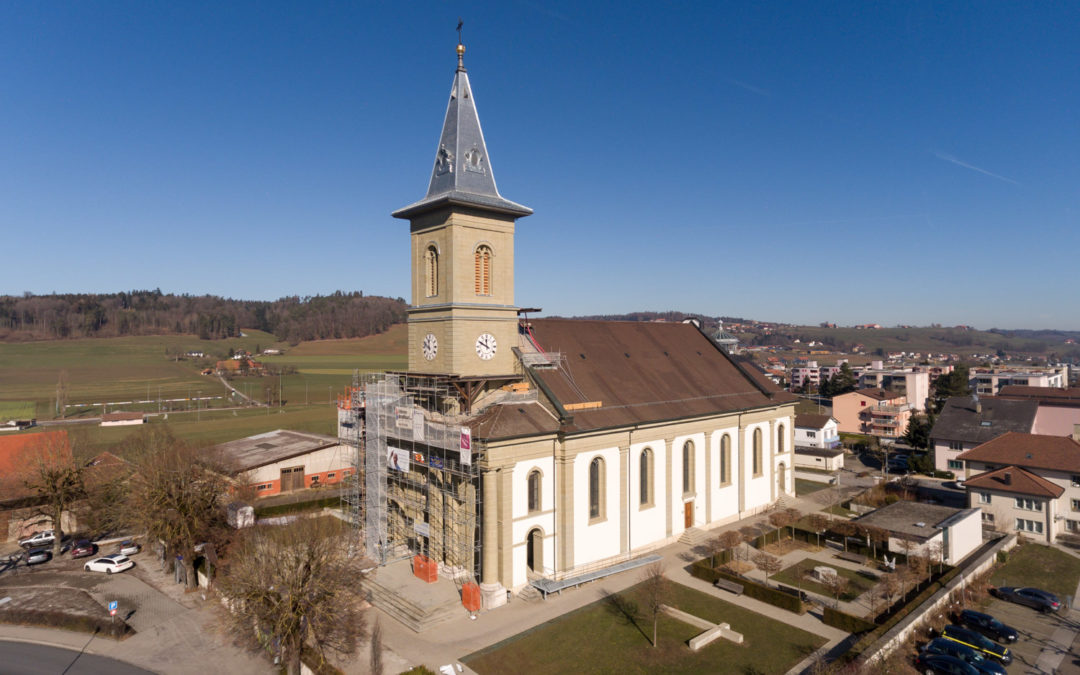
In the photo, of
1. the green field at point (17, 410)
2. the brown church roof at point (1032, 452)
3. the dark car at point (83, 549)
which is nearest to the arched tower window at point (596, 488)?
the brown church roof at point (1032, 452)

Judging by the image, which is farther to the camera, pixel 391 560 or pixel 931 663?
pixel 391 560

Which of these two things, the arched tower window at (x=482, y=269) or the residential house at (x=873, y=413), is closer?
the arched tower window at (x=482, y=269)

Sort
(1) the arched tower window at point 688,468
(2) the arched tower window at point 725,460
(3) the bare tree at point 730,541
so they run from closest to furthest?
(3) the bare tree at point 730,541 < (1) the arched tower window at point 688,468 < (2) the arched tower window at point 725,460

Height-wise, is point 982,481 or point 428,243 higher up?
point 428,243

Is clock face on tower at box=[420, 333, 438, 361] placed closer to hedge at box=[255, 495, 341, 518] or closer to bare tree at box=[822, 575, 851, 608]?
hedge at box=[255, 495, 341, 518]

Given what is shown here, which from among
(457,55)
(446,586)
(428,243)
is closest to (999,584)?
(446,586)

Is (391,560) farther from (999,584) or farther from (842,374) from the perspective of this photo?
(842,374)

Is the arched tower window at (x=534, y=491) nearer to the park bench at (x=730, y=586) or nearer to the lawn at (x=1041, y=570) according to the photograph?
the park bench at (x=730, y=586)
